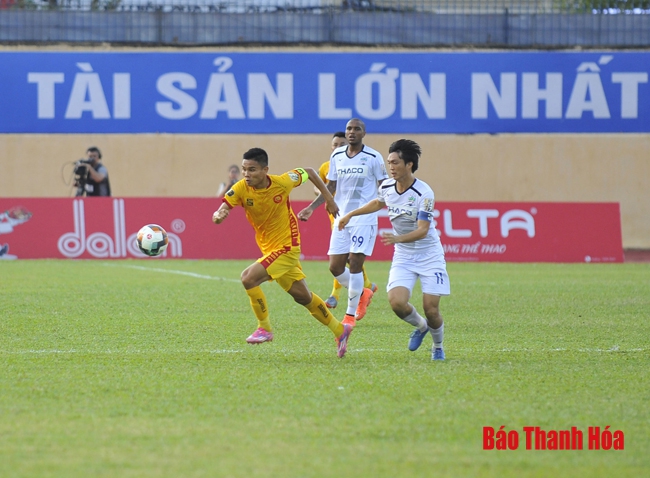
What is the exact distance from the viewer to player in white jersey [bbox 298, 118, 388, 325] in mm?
10711

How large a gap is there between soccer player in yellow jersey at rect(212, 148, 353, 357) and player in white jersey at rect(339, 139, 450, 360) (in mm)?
626

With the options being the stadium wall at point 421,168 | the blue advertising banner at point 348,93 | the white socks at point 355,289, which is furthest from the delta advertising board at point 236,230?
the white socks at point 355,289

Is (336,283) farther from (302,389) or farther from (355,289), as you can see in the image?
(302,389)

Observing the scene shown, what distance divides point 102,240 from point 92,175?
64.4 inches

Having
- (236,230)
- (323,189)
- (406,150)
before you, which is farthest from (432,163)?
(406,150)

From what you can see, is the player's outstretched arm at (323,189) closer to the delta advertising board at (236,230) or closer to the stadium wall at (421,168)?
the delta advertising board at (236,230)

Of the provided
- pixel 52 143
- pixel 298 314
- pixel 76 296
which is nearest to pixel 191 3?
pixel 52 143

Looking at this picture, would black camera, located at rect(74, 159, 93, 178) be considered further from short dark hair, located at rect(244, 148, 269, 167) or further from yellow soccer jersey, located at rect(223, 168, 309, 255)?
short dark hair, located at rect(244, 148, 269, 167)

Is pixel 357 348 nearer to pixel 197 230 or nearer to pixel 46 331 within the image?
pixel 46 331

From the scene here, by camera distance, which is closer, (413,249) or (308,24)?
(413,249)

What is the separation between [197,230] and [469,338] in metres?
11.1

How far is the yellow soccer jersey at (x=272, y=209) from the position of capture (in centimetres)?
827

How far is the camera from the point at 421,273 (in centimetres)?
790

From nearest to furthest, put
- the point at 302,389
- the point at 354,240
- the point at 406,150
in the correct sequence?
the point at 302,389
the point at 406,150
the point at 354,240
